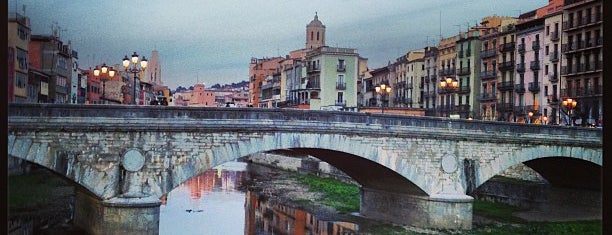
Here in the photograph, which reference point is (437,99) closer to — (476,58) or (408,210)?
(476,58)

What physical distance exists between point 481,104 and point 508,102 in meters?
3.59

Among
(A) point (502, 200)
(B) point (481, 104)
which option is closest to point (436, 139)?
(A) point (502, 200)

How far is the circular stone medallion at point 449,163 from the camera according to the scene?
68.2 ft

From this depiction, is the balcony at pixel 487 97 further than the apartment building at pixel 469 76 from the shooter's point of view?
No

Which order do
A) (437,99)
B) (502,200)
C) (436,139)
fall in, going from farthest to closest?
(437,99) → (502,200) → (436,139)

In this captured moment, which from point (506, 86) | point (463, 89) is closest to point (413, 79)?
point (463, 89)

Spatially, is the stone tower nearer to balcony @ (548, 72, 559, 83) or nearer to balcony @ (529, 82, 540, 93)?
balcony @ (529, 82, 540, 93)

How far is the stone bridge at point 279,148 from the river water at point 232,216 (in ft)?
7.68

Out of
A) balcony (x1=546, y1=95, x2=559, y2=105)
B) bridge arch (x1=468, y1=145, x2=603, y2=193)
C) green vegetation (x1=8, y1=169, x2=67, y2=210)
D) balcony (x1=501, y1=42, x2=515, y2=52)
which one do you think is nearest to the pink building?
bridge arch (x1=468, y1=145, x2=603, y2=193)

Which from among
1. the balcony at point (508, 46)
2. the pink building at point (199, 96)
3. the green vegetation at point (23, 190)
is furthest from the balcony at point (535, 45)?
the green vegetation at point (23, 190)

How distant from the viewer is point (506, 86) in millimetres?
39781

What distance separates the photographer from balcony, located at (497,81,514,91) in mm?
39562

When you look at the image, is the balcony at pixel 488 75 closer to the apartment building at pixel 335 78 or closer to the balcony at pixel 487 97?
the balcony at pixel 487 97

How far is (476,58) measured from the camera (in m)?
44.4
